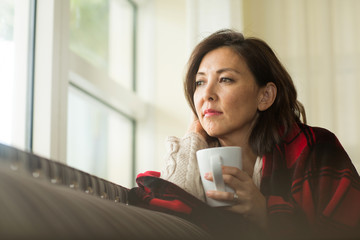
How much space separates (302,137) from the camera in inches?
43.7

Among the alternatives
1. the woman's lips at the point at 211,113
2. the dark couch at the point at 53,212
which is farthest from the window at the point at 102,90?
the dark couch at the point at 53,212

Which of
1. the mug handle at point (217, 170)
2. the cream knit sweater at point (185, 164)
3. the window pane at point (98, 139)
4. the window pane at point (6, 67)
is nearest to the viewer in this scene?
the mug handle at point (217, 170)

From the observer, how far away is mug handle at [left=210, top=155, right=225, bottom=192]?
91 cm

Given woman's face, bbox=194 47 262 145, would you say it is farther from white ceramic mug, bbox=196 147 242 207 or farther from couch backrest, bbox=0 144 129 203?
couch backrest, bbox=0 144 129 203

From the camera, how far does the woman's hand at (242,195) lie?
94 cm

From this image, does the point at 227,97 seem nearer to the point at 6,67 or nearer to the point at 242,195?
the point at 242,195

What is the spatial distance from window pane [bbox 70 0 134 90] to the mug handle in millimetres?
1224

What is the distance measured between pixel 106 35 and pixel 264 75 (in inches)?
53.8

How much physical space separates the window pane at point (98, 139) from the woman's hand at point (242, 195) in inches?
45.6

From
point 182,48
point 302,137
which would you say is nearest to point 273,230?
point 302,137

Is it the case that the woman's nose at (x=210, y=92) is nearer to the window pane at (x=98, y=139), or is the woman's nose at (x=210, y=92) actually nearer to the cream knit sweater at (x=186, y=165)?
the cream knit sweater at (x=186, y=165)

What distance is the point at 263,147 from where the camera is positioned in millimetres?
1139

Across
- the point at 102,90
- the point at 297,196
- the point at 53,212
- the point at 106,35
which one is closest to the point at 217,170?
the point at 297,196

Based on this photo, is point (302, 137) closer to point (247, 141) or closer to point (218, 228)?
point (247, 141)
